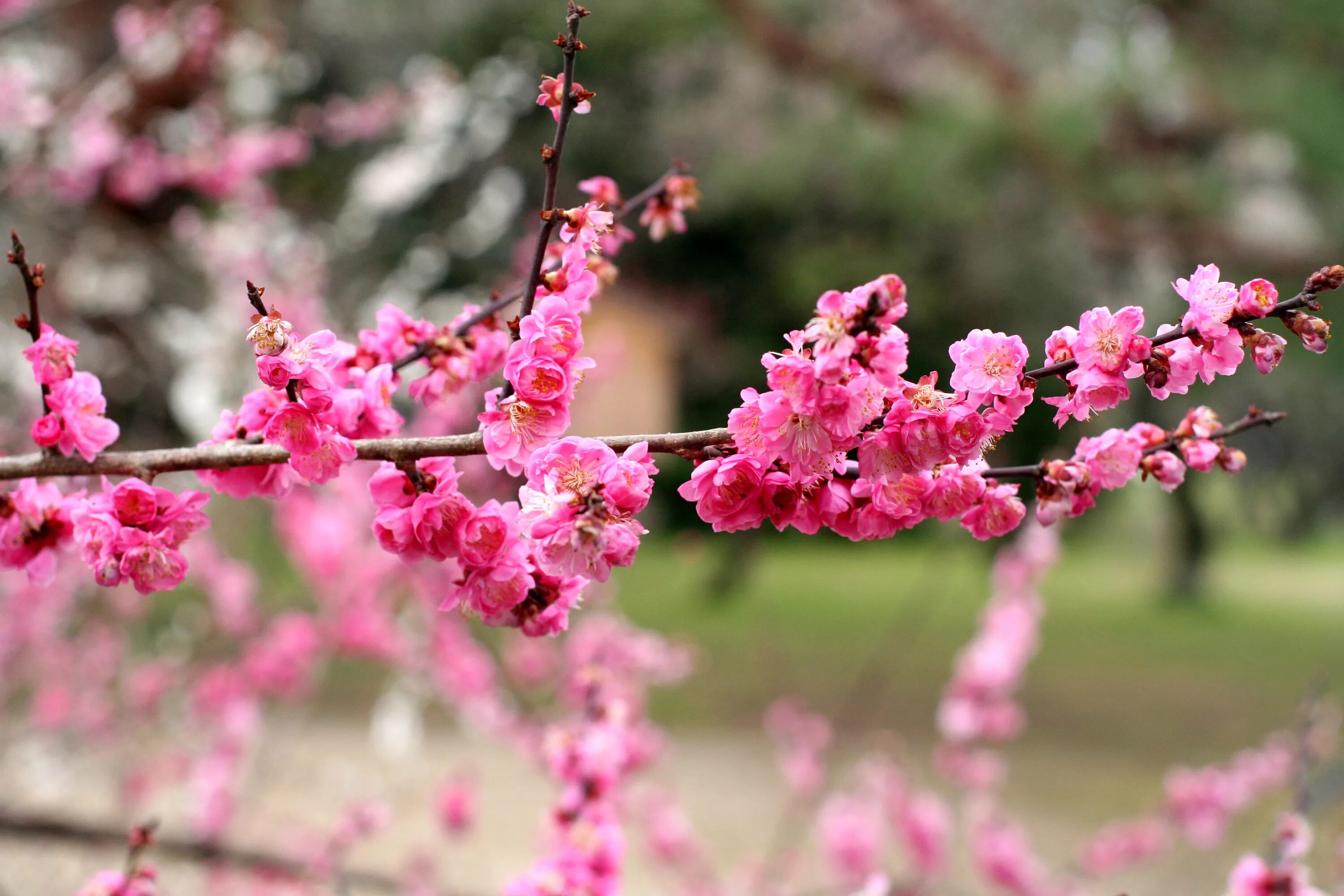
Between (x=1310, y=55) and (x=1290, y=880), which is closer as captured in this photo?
(x=1290, y=880)

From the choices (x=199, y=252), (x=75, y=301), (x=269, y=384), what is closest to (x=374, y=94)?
(x=199, y=252)

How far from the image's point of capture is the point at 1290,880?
40 cm

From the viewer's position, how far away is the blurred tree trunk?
2.98 m

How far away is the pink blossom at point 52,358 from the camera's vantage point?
11.4 inches

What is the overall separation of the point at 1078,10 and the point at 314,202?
2082mm

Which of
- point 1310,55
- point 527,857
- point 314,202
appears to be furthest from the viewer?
point 314,202

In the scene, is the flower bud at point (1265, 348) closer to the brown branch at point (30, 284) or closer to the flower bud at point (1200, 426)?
the flower bud at point (1200, 426)

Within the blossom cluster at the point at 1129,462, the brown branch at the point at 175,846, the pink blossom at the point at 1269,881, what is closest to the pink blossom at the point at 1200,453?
the blossom cluster at the point at 1129,462

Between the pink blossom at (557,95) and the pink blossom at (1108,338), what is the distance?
161mm

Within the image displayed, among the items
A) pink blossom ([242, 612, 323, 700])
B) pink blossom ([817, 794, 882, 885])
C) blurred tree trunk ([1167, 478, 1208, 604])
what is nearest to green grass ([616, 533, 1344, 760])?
blurred tree trunk ([1167, 478, 1208, 604])

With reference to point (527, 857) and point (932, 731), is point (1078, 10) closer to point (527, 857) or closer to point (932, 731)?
point (932, 731)

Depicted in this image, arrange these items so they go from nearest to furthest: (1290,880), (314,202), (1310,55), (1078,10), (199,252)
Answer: (1290,880), (1310,55), (199,252), (1078,10), (314,202)

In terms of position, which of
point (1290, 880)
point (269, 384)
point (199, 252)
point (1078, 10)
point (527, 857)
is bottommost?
point (1290, 880)

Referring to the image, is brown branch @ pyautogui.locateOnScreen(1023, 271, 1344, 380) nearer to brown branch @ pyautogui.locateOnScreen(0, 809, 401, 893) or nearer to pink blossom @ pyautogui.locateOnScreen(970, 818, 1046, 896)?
brown branch @ pyautogui.locateOnScreen(0, 809, 401, 893)
